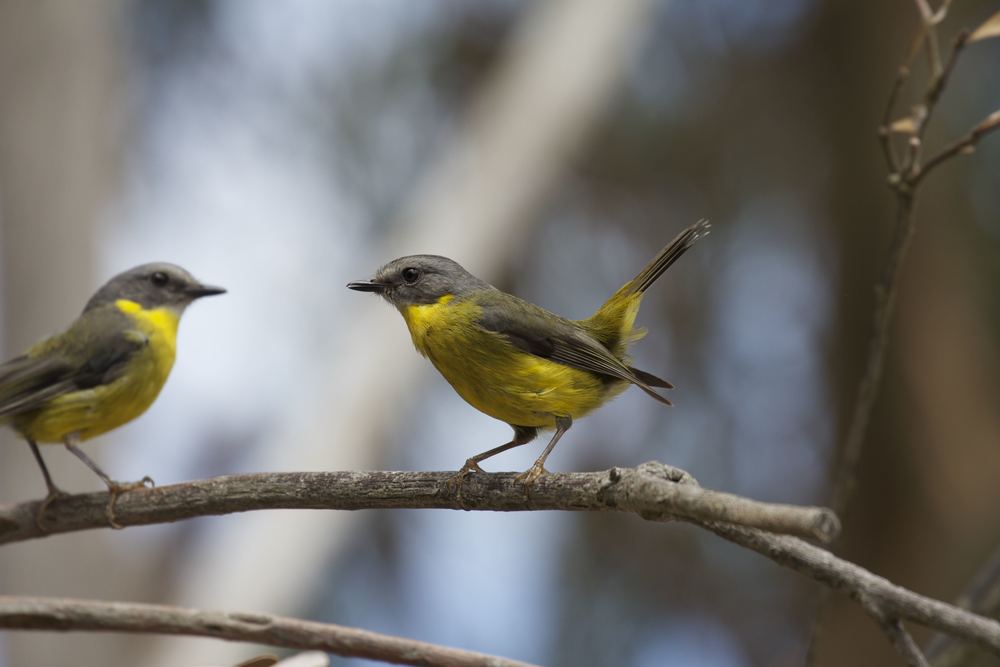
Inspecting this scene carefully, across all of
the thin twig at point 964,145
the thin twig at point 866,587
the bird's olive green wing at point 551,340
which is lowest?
the thin twig at point 866,587

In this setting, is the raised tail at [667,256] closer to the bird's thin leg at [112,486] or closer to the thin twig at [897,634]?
the thin twig at [897,634]

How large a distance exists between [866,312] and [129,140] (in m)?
6.24

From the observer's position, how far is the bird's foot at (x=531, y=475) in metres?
2.14

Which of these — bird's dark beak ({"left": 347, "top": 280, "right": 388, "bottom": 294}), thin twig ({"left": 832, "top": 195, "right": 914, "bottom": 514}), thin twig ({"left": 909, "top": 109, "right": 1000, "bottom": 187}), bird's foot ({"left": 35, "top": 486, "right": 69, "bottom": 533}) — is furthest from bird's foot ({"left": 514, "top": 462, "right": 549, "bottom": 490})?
bird's foot ({"left": 35, "top": 486, "right": 69, "bottom": 533})

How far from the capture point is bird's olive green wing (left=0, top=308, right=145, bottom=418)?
12.0 ft

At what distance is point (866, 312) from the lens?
7.52 meters

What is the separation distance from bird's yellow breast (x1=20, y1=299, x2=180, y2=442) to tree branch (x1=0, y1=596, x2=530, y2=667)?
1641 mm

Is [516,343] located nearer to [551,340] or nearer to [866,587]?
[551,340]

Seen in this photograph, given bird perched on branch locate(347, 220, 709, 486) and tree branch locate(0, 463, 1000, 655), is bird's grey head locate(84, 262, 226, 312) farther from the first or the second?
tree branch locate(0, 463, 1000, 655)

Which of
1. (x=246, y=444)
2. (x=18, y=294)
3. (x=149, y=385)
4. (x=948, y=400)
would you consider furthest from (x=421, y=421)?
(x=149, y=385)

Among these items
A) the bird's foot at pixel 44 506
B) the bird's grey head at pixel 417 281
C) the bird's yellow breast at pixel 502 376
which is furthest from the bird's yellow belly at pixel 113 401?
the bird's yellow breast at pixel 502 376

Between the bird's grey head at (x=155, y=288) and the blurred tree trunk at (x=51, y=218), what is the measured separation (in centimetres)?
358

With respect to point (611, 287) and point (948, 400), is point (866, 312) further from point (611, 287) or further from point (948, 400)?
point (611, 287)

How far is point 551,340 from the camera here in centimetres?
331
